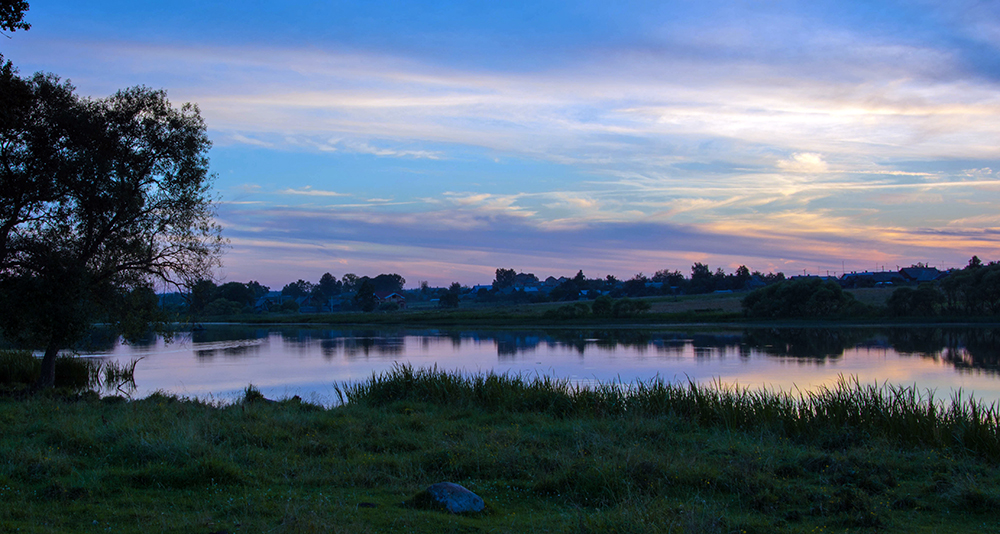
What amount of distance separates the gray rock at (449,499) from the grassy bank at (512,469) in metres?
0.15

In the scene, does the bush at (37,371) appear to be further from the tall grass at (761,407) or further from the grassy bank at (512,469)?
the tall grass at (761,407)

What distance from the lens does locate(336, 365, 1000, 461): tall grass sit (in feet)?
33.5

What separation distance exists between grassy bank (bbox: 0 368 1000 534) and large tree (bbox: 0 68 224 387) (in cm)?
273

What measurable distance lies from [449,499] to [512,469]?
170cm

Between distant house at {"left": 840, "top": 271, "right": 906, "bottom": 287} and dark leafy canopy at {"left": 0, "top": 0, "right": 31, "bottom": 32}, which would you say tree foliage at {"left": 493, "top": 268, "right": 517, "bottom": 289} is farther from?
dark leafy canopy at {"left": 0, "top": 0, "right": 31, "bottom": 32}

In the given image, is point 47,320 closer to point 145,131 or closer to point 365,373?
point 145,131

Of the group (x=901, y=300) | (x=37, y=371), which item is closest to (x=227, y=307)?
(x=37, y=371)

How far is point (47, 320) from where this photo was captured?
47.0 ft

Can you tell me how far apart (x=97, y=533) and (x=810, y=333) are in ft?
162

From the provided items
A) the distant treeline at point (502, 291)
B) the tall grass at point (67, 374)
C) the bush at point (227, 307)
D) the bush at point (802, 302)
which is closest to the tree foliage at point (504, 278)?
the distant treeline at point (502, 291)

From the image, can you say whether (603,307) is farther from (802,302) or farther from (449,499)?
(449,499)

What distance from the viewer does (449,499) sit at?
6.32 metres

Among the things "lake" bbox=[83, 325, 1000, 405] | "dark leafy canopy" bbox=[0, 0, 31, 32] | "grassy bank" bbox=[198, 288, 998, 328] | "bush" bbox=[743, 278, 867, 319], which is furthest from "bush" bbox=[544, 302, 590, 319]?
"dark leafy canopy" bbox=[0, 0, 31, 32]

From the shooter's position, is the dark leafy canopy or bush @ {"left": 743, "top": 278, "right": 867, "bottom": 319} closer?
the dark leafy canopy
